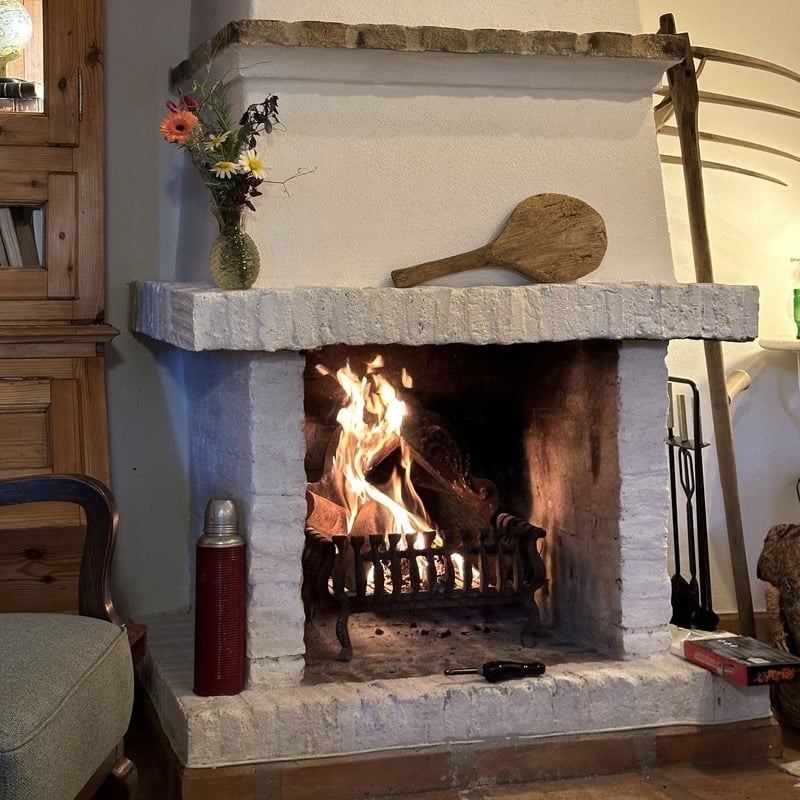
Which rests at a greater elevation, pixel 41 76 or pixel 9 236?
pixel 41 76

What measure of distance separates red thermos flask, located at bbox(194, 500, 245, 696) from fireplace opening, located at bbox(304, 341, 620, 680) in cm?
24

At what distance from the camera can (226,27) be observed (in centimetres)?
251

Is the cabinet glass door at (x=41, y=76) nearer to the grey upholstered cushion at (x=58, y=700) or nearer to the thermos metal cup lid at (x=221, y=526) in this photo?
the thermos metal cup lid at (x=221, y=526)

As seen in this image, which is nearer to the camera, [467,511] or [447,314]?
[447,314]

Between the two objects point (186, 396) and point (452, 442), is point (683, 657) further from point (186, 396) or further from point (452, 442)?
point (186, 396)

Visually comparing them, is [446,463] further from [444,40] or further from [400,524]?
[444,40]

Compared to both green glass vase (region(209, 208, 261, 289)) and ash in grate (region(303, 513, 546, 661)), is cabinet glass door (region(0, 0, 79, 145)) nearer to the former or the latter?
green glass vase (region(209, 208, 261, 289))

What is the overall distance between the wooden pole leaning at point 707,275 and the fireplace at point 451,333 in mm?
386

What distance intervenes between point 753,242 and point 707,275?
56cm

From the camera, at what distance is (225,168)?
7.97 feet

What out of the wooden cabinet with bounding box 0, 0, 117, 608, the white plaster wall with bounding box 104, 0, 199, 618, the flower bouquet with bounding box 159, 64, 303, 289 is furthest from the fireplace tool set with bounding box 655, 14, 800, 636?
the wooden cabinet with bounding box 0, 0, 117, 608

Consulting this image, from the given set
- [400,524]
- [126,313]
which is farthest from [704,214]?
[126,313]

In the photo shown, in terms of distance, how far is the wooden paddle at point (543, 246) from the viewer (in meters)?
2.64

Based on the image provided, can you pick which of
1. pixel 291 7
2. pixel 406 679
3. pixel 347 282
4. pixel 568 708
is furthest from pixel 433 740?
pixel 291 7
